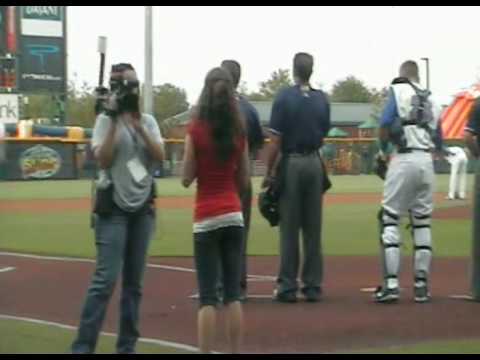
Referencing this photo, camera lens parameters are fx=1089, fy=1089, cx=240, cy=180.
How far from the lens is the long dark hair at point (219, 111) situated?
7.14 meters

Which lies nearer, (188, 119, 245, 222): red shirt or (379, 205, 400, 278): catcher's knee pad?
(188, 119, 245, 222): red shirt

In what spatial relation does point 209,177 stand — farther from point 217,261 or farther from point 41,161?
point 41,161

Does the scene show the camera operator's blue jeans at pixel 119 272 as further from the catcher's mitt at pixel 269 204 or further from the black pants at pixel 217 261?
the catcher's mitt at pixel 269 204

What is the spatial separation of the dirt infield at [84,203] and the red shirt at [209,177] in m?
18.0

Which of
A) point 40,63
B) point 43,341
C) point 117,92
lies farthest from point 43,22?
point 117,92

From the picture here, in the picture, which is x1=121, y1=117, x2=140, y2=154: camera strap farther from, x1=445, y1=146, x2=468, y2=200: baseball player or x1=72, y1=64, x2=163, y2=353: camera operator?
x1=445, y1=146, x2=468, y2=200: baseball player

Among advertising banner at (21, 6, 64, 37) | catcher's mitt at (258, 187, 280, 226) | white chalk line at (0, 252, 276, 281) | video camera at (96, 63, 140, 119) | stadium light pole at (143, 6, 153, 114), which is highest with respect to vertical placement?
advertising banner at (21, 6, 64, 37)

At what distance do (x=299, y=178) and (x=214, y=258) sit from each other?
304cm

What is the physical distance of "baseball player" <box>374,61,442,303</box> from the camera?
9.73m

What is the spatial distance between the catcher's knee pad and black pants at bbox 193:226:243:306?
2.89 metres

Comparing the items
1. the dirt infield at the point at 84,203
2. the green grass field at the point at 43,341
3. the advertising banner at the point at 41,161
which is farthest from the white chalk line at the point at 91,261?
the advertising banner at the point at 41,161

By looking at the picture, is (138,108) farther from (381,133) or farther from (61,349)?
(381,133)

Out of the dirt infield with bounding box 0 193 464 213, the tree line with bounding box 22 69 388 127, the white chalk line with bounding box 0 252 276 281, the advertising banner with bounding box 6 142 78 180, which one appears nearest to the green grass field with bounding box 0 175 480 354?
the white chalk line with bounding box 0 252 276 281

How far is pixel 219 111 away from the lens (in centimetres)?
713
